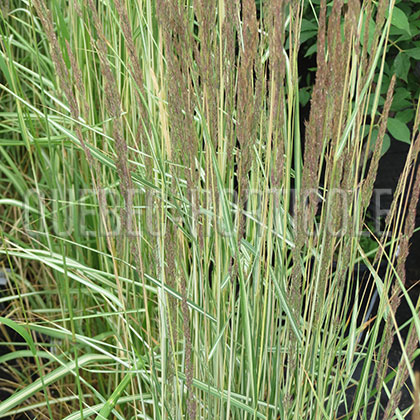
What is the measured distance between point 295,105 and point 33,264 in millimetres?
1069

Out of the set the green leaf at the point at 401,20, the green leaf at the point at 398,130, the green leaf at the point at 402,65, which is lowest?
the green leaf at the point at 398,130

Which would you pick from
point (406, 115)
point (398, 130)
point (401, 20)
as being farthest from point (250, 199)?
point (406, 115)

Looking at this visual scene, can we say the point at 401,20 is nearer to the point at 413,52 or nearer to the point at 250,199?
the point at 413,52

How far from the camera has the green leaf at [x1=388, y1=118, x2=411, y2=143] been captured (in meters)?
1.52

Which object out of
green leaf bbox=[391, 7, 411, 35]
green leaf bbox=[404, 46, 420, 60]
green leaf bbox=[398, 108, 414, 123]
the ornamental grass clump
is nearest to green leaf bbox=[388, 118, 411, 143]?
green leaf bbox=[398, 108, 414, 123]

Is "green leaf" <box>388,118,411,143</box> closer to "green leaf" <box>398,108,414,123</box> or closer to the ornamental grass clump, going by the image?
"green leaf" <box>398,108,414,123</box>

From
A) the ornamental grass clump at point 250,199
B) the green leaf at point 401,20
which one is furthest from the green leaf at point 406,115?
the ornamental grass clump at point 250,199

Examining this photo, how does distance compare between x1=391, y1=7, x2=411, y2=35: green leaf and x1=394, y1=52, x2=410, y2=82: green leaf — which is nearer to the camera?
x1=391, y1=7, x2=411, y2=35: green leaf

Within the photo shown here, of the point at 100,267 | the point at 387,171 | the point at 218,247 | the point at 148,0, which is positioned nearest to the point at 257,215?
the point at 218,247

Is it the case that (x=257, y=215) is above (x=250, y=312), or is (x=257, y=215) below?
above

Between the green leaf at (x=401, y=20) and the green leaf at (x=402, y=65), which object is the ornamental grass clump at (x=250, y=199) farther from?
the green leaf at (x=402, y=65)

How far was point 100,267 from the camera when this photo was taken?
1325 mm

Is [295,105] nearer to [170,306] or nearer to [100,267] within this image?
[170,306]

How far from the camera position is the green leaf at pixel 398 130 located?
1.52 meters
